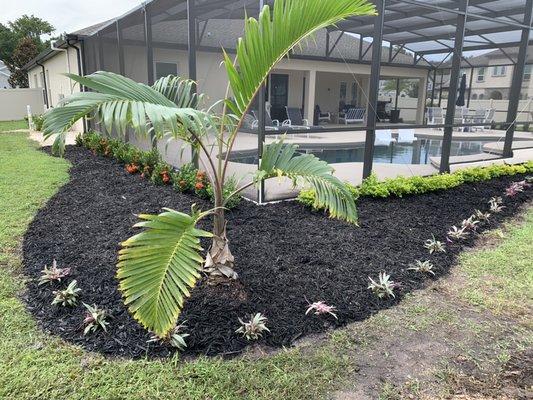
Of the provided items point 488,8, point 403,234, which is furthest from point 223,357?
point 488,8

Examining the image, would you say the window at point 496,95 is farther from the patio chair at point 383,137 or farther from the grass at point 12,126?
the grass at point 12,126

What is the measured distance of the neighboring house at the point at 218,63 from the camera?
605 cm

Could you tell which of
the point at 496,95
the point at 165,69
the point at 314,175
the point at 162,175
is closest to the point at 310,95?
the point at 496,95

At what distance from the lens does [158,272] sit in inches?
82.3

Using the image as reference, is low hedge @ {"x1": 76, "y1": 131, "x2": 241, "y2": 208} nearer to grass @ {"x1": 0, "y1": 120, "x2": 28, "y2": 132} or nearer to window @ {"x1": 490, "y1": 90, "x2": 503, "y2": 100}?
grass @ {"x1": 0, "y1": 120, "x2": 28, "y2": 132}

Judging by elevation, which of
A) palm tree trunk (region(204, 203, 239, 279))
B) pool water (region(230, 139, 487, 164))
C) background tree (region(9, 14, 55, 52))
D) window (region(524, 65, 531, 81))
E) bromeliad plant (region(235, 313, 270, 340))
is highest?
background tree (region(9, 14, 55, 52))

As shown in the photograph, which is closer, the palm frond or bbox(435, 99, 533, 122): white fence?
the palm frond

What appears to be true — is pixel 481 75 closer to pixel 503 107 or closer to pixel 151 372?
pixel 503 107

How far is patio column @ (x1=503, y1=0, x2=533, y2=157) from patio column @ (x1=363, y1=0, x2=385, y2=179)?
3.98m

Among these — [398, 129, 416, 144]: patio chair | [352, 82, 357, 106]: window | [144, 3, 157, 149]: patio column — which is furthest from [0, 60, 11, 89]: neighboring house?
[398, 129, 416, 144]: patio chair

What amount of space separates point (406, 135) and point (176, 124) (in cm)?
534

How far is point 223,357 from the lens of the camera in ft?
8.30

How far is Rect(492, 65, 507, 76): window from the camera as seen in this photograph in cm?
1073

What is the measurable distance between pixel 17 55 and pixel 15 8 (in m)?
10.4
